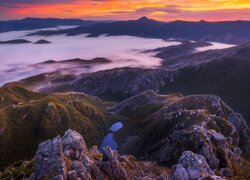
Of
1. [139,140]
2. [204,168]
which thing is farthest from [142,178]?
[139,140]

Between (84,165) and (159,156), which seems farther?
(159,156)

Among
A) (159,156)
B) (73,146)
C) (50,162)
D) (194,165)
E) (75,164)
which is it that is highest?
(194,165)

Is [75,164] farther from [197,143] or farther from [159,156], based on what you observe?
[159,156]

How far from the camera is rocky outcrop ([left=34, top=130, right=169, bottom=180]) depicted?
8212 cm

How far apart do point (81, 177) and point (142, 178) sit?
22.6 m

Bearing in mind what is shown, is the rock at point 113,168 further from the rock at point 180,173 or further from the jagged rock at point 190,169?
the rock at point 180,173

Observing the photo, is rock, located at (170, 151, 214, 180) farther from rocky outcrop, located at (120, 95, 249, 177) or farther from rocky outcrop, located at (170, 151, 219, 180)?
rocky outcrop, located at (120, 95, 249, 177)

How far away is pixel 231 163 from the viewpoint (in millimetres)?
127750

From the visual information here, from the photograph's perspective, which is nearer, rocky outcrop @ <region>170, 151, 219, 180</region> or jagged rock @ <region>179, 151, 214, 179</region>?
rocky outcrop @ <region>170, 151, 219, 180</region>

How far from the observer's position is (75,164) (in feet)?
288

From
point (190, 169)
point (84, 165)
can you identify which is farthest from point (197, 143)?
point (84, 165)

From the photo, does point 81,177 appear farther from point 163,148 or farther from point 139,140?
point 139,140

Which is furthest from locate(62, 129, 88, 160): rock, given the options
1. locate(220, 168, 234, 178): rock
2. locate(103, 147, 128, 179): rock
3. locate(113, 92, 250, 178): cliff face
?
locate(220, 168, 234, 178): rock

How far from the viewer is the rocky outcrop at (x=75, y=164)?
3233 inches
